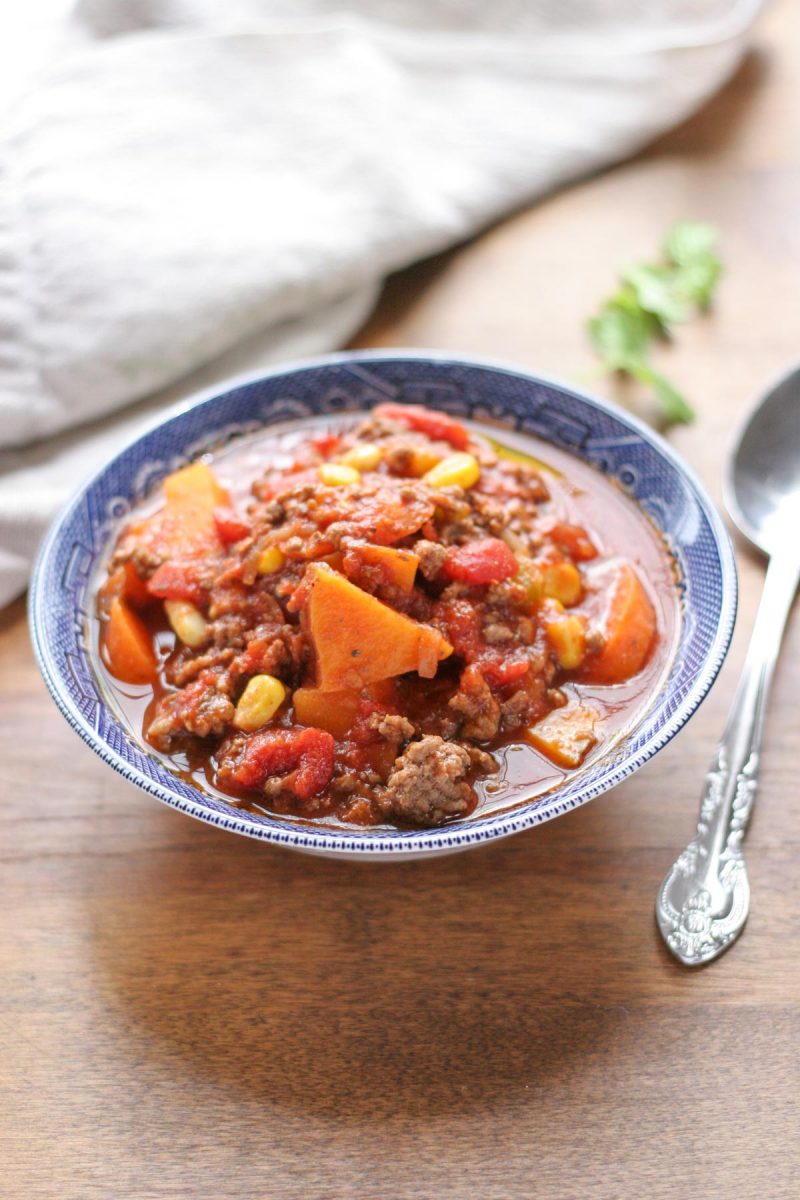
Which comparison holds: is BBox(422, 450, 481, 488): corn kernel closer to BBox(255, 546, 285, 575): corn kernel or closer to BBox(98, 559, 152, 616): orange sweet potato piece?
BBox(255, 546, 285, 575): corn kernel

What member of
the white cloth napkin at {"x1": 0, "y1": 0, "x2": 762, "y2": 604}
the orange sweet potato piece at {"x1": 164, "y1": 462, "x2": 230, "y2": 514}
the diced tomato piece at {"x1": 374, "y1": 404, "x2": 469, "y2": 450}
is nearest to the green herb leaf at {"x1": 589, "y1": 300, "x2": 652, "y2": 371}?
the white cloth napkin at {"x1": 0, "y1": 0, "x2": 762, "y2": 604}

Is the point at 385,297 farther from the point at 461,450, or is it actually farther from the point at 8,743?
the point at 8,743

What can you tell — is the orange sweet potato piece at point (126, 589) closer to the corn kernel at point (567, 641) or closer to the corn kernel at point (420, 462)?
Answer: the corn kernel at point (420, 462)

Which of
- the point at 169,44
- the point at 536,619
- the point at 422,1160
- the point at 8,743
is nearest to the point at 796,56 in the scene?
the point at 169,44

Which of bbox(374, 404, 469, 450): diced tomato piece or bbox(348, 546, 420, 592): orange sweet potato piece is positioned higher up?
bbox(374, 404, 469, 450): diced tomato piece

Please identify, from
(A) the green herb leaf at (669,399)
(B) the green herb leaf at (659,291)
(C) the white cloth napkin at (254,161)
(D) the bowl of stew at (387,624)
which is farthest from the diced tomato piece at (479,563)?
(B) the green herb leaf at (659,291)

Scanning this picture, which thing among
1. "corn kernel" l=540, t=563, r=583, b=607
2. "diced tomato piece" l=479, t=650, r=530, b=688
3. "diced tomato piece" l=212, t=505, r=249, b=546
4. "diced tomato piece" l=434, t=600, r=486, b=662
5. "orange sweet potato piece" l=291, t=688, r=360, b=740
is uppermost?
"corn kernel" l=540, t=563, r=583, b=607

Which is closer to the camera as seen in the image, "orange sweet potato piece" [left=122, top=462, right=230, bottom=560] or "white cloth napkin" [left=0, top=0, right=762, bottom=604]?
"orange sweet potato piece" [left=122, top=462, right=230, bottom=560]
